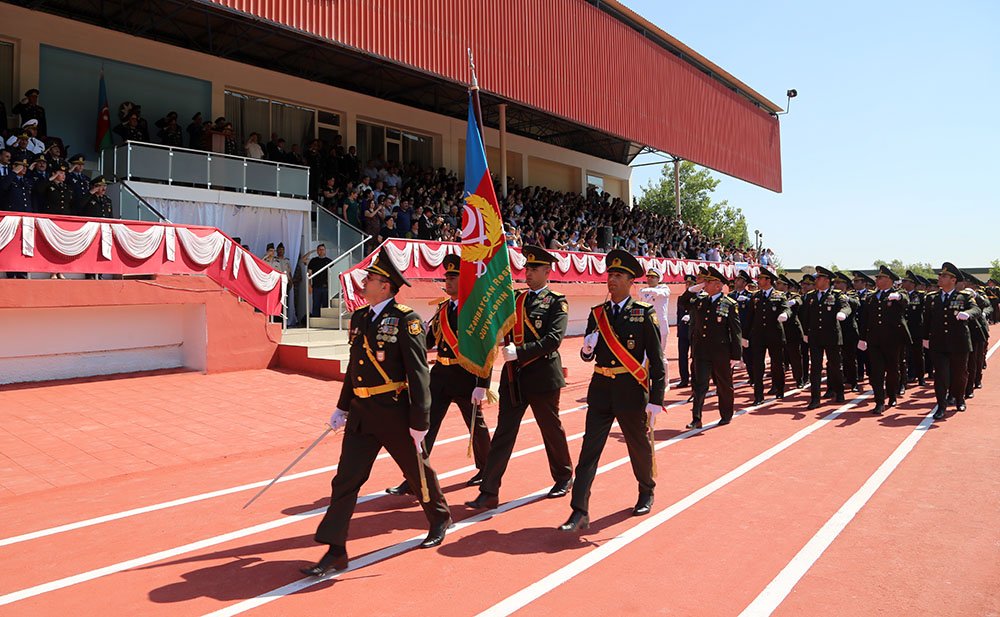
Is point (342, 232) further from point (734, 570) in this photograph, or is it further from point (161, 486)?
point (734, 570)

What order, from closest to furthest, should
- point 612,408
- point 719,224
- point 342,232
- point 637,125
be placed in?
point 612,408
point 342,232
point 637,125
point 719,224

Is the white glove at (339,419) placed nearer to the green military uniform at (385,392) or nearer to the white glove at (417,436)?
the green military uniform at (385,392)

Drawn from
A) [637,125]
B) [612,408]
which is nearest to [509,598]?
[612,408]

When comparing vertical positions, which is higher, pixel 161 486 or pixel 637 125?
pixel 637 125

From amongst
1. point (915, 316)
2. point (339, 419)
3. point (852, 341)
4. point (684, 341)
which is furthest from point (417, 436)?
point (915, 316)

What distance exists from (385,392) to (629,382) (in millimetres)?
1939

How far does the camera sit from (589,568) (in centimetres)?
437

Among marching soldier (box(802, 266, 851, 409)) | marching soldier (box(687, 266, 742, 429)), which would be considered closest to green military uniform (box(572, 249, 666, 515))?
marching soldier (box(687, 266, 742, 429))

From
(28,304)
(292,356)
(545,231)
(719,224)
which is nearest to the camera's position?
(28,304)

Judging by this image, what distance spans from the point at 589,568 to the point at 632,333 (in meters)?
1.86

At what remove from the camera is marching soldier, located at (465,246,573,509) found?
5668 mm

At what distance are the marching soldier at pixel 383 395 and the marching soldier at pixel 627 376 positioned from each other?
4.68 ft

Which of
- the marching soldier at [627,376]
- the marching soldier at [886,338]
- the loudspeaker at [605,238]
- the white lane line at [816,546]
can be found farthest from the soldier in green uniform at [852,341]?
the loudspeaker at [605,238]

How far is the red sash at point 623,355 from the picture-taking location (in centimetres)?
542
